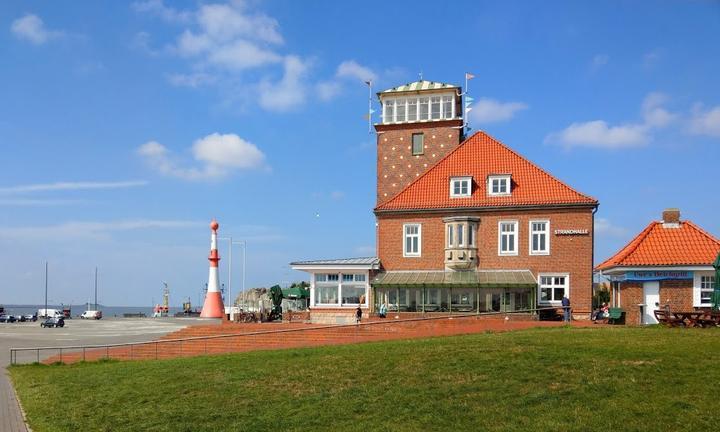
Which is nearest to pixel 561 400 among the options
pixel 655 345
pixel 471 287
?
pixel 655 345

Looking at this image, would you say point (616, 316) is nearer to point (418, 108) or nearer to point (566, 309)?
point (566, 309)

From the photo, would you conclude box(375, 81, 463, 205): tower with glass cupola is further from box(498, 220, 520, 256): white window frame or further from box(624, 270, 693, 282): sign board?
box(624, 270, 693, 282): sign board

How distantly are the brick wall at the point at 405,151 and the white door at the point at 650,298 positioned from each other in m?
16.2

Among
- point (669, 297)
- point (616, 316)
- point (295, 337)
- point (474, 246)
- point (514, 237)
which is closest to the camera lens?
point (616, 316)

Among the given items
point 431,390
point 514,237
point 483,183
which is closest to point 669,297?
point 514,237

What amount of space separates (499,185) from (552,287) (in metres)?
6.19

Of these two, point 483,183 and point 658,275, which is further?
point 483,183

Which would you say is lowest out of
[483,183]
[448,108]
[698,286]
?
[698,286]

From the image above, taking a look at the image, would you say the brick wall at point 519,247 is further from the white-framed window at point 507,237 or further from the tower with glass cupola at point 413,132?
the tower with glass cupola at point 413,132

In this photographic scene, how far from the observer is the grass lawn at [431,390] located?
11.3m

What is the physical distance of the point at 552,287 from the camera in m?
33.9

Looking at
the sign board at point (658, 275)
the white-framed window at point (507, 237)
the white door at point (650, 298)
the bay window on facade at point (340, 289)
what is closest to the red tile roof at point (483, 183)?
the white-framed window at point (507, 237)

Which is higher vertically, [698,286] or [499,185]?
[499,185]

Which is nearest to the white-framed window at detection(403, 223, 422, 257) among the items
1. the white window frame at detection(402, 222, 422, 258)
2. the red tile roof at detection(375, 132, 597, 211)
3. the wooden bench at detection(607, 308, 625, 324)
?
the white window frame at detection(402, 222, 422, 258)
